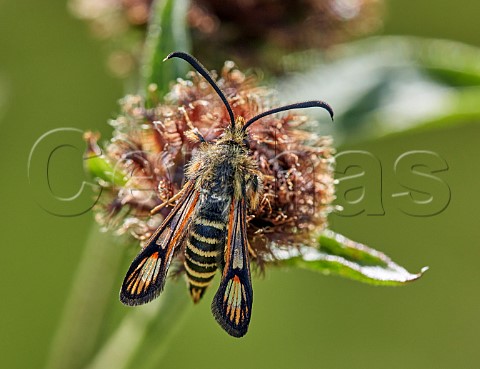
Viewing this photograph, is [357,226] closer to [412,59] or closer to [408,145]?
[408,145]

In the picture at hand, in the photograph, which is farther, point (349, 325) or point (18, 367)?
point (349, 325)

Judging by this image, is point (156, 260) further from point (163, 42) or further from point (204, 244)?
point (163, 42)

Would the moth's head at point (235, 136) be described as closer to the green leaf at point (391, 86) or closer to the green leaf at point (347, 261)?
the green leaf at point (347, 261)

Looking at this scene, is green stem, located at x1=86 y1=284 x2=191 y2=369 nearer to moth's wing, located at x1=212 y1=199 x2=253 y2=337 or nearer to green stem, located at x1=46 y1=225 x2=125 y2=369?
green stem, located at x1=46 y1=225 x2=125 y2=369

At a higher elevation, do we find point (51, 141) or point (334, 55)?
point (334, 55)

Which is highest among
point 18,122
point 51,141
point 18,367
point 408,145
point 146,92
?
point 408,145

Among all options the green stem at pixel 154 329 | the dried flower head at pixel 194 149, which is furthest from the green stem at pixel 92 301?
A: the dried flower head at pixel 194 149

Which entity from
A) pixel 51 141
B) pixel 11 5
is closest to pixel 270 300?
pixel 51 141
